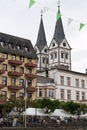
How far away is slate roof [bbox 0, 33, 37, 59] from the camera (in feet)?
266

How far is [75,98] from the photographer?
95875 mm

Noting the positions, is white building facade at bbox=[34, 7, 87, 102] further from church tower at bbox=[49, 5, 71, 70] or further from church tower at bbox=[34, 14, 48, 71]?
church tower at bbox=[34, 14, 48, 71]

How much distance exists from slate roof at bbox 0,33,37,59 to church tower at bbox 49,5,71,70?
38.6 metres

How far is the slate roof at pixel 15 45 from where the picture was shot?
266ft

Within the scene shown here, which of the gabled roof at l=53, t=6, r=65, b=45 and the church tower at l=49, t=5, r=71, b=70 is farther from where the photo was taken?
the gabled roof at l=53, t=6, r=65, b=45

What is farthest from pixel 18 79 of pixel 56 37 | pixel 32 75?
pixel 56 37

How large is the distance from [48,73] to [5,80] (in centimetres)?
1723

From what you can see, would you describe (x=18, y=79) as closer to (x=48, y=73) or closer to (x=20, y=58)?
(x=20, y=58)

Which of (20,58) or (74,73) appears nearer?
(20,58)

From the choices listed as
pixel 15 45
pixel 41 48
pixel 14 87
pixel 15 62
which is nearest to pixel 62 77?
pixel 15 45

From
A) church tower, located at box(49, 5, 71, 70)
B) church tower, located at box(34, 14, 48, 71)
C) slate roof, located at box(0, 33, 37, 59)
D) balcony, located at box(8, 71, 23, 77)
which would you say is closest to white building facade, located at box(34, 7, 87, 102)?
church tower, located at box(49, 5, 71, 70)

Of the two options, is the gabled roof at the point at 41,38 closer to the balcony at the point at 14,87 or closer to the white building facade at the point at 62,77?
the white building facade at the point at 62,77

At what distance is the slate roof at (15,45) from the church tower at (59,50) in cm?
3857

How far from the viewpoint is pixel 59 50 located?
421 feet
